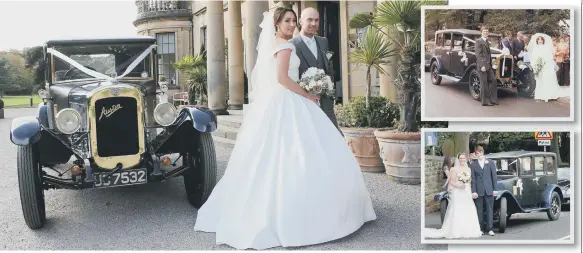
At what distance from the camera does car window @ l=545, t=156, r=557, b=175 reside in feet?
12.2

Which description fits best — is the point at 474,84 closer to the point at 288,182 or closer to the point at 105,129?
the point at 288,182

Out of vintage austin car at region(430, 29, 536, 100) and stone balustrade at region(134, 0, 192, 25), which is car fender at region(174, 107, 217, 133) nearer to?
vintage austin car at region(430, 29, 536, 100)

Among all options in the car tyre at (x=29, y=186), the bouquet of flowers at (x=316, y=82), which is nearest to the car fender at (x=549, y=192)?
the bouquet of flowers at (x=316, y=82)

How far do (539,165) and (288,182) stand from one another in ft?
5.74

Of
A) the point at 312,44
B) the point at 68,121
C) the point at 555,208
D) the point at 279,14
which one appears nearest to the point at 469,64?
the point at 555,208

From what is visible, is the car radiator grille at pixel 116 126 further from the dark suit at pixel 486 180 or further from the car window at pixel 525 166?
the car window at pixel 525 166

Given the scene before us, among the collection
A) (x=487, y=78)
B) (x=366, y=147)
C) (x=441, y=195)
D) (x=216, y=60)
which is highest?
(x=216, y=60)

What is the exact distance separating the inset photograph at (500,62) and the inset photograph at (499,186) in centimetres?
18

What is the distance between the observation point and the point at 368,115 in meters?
7.01

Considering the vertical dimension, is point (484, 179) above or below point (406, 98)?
below

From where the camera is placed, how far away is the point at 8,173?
7781 mm

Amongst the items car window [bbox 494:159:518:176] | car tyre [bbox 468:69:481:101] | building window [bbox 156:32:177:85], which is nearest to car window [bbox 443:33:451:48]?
car tyre [bbox 468:69:481:101]

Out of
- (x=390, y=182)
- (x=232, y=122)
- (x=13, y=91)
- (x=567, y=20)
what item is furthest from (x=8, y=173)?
(x=567, y=20)

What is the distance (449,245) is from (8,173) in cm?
644
